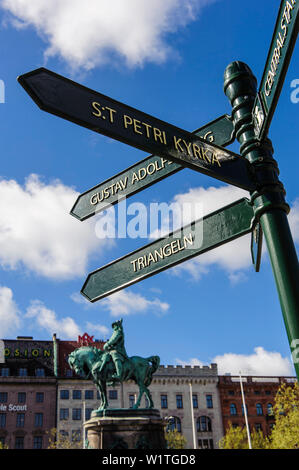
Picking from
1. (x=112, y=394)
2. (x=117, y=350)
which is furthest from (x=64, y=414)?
(x=117, y=350)

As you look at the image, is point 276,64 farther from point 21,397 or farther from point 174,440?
point 21,397

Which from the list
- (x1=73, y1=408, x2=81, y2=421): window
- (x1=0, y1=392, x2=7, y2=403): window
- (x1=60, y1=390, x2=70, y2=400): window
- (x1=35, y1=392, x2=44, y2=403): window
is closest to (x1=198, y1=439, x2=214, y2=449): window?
(x1=73, y1=408, x2=81, y2=421): window

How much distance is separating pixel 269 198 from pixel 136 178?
4.36 feet

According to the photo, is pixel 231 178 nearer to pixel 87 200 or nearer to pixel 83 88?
pixel 83 88

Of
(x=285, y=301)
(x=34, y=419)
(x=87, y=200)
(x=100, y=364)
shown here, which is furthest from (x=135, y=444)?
(x=34, y=419)

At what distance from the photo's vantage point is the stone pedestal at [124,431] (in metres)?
13.7

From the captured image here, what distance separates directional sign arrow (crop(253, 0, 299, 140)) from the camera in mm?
2152

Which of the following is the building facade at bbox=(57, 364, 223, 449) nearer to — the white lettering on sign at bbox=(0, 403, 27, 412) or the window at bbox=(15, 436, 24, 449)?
the white lettering on sign at bbox=(0, 403, 27, 412)

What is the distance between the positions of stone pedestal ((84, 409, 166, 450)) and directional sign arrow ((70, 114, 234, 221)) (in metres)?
11.8

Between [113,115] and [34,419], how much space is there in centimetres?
4842
